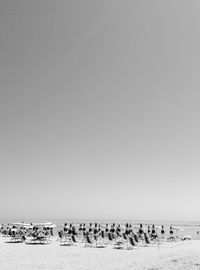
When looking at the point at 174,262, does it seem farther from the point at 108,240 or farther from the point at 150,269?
the point at 108,240

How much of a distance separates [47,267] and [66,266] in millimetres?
995

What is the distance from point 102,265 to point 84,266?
3.29ft

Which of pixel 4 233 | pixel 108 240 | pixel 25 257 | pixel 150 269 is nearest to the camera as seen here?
pixel 150 269

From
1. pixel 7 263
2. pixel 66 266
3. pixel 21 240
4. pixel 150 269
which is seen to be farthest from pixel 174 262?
pixel 21 240

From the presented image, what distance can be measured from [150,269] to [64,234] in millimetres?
20749

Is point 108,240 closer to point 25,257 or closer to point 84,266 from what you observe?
point 25,257

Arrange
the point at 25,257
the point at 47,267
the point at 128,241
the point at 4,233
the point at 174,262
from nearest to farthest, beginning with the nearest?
the point at 174,262 < the point at 47,267 < the point at 25,257 < the point at 128,241 < the point at 4,233

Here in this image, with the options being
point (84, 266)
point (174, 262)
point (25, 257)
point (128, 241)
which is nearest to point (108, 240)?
point (128, 241)

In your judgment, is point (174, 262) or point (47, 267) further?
point (47, 267)

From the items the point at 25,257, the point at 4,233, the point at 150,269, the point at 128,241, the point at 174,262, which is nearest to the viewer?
the point at 150,269

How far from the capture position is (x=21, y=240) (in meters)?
31.7

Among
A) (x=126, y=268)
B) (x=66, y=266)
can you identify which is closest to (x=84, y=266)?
(x=66, y=266)

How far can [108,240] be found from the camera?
32281 millimetres

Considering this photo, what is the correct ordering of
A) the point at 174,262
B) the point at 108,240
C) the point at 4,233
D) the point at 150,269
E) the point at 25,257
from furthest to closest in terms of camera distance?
the point at 4,233 → the point at 108,240 → the point at 25,257 → the point at 174,262 → the point at 150,269
